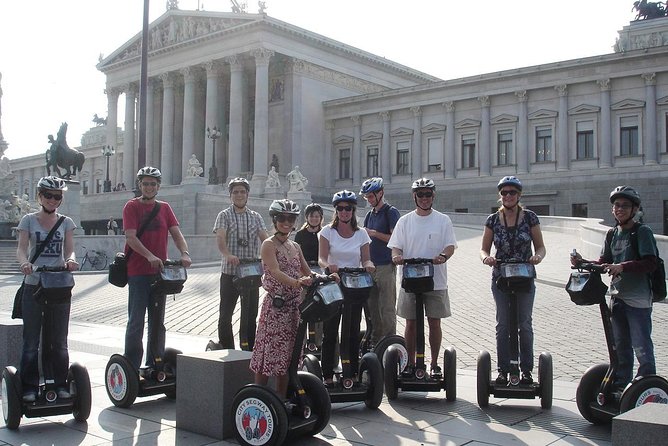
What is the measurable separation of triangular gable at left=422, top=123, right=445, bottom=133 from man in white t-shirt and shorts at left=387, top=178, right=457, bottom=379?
45.5 metres

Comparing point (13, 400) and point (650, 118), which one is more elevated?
point (650, 118)

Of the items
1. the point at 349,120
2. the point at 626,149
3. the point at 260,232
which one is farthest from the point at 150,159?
the point at 260,232

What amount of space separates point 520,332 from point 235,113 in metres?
51.2

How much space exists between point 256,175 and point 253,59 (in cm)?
1065

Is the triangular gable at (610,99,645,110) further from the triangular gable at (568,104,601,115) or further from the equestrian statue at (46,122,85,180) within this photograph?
the equestrian statue at (46,122,85,180)

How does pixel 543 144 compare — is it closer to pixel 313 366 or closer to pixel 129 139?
pixel 129 139

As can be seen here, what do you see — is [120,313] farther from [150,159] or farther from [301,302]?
[150,159]

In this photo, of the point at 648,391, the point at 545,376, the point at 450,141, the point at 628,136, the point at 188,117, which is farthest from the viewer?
the point at 188,117

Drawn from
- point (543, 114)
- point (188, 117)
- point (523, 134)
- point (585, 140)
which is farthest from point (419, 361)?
point (188, 117)

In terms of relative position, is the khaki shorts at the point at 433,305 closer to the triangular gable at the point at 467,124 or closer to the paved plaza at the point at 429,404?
the paved plaza at the point at 429,404

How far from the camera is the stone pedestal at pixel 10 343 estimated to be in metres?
8.00

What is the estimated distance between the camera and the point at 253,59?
56250mm

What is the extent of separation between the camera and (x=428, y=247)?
7.28m

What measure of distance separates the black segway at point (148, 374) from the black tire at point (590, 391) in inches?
142
